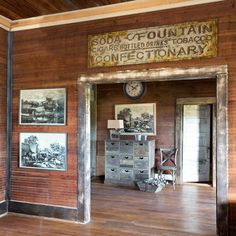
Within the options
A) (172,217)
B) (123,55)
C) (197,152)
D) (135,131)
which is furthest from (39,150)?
(197,152)

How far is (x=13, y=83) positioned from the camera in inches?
173

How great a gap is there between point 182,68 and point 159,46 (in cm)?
42

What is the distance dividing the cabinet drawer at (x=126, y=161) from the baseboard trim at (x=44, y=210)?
269cm

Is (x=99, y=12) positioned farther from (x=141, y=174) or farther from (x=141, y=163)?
(x=141, y=174)

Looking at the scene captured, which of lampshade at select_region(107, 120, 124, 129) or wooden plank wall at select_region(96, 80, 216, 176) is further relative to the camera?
lampshade at select_region(107, 120, 124, 129)

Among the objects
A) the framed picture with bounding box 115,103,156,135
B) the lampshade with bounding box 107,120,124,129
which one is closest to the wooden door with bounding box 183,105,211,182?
the framed picture with bounding box 115,103,156,135

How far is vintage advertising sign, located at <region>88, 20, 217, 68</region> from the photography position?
11.2 ft

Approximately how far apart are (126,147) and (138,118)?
0.88m

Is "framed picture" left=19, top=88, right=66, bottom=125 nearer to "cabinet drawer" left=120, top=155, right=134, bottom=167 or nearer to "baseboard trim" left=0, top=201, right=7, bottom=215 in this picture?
"baseboard trim" left=0, top=201, right=7, bottom=215

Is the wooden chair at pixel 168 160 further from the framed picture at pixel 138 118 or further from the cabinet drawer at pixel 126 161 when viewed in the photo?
the cabinet drawer at pixel 126 161

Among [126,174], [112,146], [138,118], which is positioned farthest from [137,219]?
[138,118]

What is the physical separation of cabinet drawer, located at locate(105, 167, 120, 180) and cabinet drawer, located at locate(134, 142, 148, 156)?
620 mm

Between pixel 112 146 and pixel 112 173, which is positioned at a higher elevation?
pixel 112 146

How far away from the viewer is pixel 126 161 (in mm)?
6543
